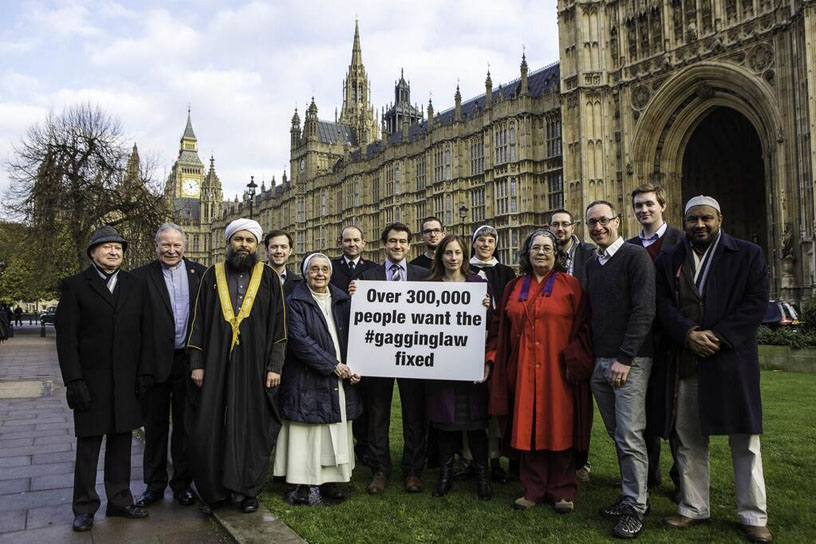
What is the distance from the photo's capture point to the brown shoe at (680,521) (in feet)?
14.4

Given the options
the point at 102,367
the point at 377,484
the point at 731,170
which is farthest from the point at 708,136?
the point at 102,367

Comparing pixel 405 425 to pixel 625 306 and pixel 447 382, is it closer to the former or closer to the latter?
pixel 447 382

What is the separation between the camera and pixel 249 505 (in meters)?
4.86

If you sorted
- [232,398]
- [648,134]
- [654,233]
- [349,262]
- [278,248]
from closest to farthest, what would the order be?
[232,398] < [654,233] < [278,248] < [349,262] < [648,134]

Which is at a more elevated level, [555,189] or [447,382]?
[555,189]

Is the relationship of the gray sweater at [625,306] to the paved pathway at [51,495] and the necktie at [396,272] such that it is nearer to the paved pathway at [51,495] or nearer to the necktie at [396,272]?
the necktie at [396,272]

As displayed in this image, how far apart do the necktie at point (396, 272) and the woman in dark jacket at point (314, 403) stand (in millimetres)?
849

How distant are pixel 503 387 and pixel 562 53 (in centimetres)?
2757

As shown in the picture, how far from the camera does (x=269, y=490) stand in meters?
5.60

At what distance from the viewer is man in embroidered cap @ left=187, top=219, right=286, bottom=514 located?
4.90m

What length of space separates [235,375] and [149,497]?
4.61 feet

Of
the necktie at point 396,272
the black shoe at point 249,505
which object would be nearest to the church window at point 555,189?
the necktie at point 396,272

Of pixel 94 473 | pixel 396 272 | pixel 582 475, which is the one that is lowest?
pixel 582 475

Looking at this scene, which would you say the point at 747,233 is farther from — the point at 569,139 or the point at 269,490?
the point at 269,490
